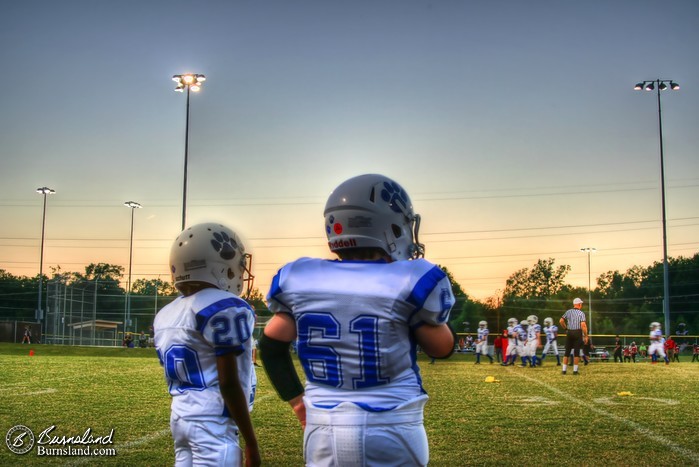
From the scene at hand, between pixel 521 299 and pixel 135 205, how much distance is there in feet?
204

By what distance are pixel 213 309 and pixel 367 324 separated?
40.1 inches

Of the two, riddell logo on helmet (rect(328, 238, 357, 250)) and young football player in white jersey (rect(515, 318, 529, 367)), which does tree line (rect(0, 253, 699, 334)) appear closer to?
young football player in white jersey (rect(515, 318, 529, 367))

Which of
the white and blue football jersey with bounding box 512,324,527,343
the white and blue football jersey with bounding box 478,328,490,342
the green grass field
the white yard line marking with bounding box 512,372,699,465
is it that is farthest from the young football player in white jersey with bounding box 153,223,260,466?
the white and blue football jersey with bounding box 478,328,490,342

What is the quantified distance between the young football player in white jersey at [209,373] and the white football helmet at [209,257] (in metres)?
0.06

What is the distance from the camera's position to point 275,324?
107 inches

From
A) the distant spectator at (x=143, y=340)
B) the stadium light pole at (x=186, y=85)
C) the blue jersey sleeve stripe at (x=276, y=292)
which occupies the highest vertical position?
the stadium light pole at (x=186, y=85)

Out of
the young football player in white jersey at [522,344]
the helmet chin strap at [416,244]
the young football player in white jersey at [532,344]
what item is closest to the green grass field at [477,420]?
the helmet chin strap at [416,244]

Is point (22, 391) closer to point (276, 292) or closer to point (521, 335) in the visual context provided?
point (276, 292)

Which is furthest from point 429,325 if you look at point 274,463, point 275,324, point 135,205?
point 135,205

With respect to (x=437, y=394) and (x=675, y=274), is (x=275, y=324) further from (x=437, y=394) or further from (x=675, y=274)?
(x=675, y=274)

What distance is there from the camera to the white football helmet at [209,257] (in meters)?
3.49

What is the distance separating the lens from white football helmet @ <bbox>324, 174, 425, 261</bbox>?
105 inches

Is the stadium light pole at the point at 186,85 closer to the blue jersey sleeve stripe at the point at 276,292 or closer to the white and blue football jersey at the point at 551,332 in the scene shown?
the white and blue football jersey at the point at 551,332

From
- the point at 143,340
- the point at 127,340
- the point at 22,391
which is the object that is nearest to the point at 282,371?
the point at 22,391
